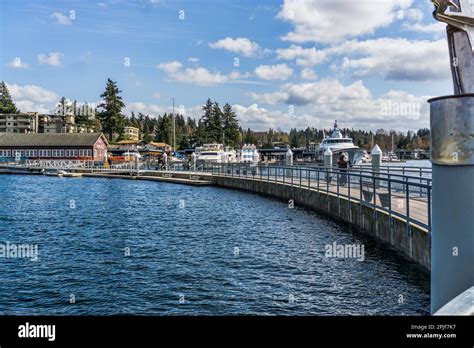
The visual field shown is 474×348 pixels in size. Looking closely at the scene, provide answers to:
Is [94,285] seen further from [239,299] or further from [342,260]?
[342,260]

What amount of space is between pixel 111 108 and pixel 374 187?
105 metres

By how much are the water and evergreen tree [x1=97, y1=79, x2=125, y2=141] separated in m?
94.8

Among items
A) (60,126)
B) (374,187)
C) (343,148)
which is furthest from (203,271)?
(60,126)

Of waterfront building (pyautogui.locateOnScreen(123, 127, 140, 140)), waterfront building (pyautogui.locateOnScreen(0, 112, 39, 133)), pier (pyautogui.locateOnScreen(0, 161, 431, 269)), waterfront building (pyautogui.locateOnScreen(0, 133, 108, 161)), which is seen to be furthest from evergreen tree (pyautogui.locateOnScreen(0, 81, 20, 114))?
pier (pyautogui.locateOnScreen(0, 161, 431, 269))

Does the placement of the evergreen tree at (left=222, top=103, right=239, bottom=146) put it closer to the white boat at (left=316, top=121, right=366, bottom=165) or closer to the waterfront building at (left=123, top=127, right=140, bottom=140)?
the waterfront building at (left=123, top=127, right=140, bottom=140)

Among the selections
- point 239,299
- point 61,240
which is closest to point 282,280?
point 239,299

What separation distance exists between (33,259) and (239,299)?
7255 millimetres

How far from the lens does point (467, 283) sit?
159 inches
